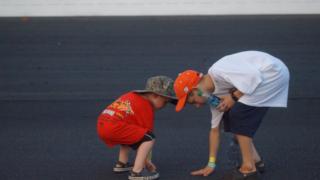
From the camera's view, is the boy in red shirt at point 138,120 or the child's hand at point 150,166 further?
the child's hand at point 150,166

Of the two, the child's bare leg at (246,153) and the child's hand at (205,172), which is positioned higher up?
the child's bare leg at (246,153)

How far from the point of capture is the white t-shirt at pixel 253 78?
174 inches

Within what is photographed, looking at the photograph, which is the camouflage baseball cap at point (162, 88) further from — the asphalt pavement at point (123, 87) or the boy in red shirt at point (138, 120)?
the asphalt pavement at point (123, 87)

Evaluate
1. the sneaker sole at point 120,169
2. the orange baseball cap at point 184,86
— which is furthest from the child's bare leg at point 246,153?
the sneaker sole at point 120,169

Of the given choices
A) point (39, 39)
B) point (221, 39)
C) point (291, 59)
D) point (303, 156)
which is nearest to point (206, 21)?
point (221, 39)

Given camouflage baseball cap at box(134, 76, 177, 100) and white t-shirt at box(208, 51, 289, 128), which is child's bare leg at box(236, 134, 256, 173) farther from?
camouflage baseball cap at box(134, 76, 177, 100)

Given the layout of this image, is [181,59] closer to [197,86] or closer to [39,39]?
[39,39]

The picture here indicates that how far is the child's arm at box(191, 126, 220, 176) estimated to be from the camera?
4812 millimetres

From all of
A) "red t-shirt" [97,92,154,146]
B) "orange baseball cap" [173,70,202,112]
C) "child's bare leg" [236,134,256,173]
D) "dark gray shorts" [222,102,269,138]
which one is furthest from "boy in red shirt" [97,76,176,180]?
"child's bare leg" [236,134,256,173]

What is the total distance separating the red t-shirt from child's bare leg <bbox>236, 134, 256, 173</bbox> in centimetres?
67

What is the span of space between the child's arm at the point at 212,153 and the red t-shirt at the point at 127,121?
463 millimetres

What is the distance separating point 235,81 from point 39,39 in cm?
809

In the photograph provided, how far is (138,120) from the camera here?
4762mm

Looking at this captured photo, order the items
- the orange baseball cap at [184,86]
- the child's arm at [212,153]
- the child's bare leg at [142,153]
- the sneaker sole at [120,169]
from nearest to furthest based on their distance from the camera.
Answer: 1. the orange baseball cap at [184,86]
2. the child's bare leg at [142,153]
3. the child's arm at [212,153]
4. the sneaker sole at [120,169]
